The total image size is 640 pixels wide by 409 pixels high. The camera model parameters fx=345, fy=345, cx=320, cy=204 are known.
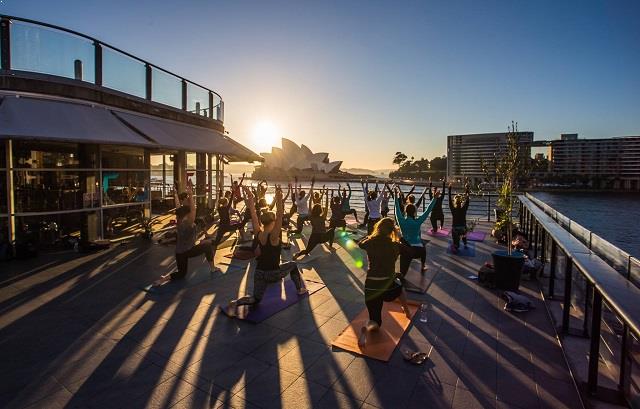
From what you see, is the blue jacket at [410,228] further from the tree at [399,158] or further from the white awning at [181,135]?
the tree at [399,158]

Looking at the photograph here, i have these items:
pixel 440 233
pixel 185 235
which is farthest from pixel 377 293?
pixel 440 233

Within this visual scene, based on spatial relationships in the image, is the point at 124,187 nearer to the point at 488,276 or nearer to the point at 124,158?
the point at 124,158

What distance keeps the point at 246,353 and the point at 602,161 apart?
450ft

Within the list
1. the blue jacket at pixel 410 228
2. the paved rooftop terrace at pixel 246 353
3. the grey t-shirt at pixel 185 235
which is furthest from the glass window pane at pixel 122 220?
the blue jacket at pixel 410 228

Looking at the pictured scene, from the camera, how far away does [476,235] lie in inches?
493

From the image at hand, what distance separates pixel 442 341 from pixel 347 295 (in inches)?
83.8

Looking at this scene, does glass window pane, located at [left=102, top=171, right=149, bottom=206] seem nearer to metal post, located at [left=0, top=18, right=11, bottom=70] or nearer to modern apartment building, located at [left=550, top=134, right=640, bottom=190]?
metal post, located at [left=0, top=18, right=11, bottom=70]

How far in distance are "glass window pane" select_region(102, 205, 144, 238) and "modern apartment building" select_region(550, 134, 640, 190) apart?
12465 cm

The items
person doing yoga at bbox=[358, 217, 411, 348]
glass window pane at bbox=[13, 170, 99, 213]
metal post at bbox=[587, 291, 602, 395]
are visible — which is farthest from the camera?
glass window pane at bbox=[13, 170, 99, 213]

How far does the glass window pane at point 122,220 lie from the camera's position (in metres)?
11.7

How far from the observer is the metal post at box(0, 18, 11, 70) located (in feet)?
27.8

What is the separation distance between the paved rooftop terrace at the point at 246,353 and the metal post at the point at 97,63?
619 cm

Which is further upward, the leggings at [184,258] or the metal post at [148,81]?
the metal post at [148,81]

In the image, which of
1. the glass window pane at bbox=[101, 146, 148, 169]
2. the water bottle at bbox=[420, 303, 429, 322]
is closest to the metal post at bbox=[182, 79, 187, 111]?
the glass window pane at bbox=[101, 146, 148, 169]
